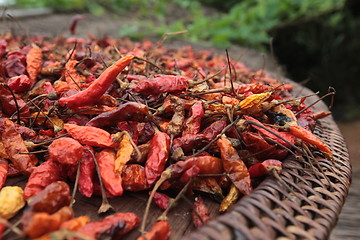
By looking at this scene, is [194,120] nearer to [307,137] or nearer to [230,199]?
[230,199]

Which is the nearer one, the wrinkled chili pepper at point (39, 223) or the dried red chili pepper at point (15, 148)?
the wrinkled chili pepper at point (39, 223)

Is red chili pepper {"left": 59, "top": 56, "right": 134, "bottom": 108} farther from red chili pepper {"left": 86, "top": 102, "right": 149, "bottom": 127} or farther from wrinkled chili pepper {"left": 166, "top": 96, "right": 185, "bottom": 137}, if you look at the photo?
wrinkled chili pepper {"left": 166, "top": 96, "right": 185, "bottom": 137}

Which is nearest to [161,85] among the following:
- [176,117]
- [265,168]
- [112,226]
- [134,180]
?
[176,117]

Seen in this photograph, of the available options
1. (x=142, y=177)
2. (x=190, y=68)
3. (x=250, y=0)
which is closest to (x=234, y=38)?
(x=250, y=0)

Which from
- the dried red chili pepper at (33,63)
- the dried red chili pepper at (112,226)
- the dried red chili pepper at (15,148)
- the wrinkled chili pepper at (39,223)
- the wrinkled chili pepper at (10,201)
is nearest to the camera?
the wrinkled chili pepper at (39,223)

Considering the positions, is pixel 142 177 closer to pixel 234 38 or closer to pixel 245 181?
pixel 245 181

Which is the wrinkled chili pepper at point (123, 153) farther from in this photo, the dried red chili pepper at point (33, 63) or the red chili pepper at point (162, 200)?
the dried red chili pepper at point (33, 63)

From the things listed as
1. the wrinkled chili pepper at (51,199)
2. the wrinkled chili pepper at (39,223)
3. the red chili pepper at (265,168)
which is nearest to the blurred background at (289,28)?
the red chili pepper at (265,168)
